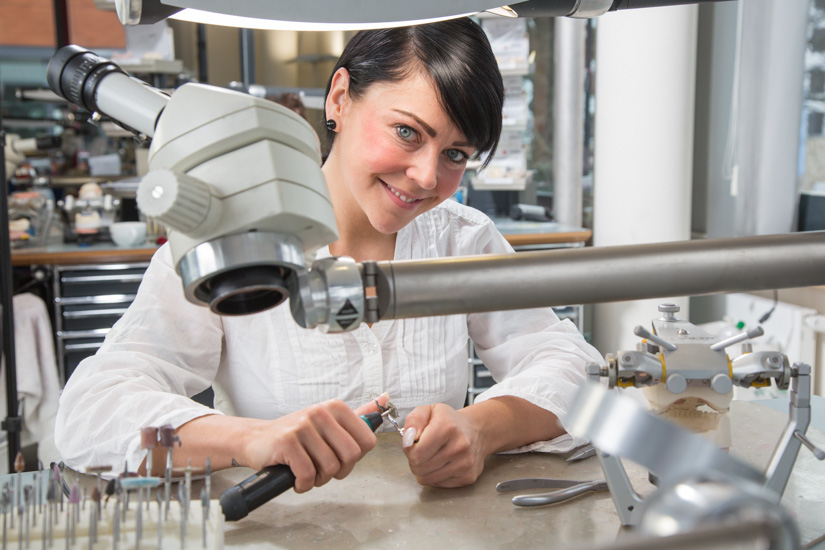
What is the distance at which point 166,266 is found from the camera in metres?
1.11

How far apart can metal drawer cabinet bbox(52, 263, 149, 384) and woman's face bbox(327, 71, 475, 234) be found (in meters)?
1.88

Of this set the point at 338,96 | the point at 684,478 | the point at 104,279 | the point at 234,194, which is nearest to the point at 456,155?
the point at 338,96

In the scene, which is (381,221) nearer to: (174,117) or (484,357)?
(484,357)

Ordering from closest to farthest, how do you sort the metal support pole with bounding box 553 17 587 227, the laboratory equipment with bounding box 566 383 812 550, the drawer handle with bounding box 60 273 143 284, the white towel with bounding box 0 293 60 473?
1. the laboratory equipment with bounding box 566 383 812 550
2. the white towel with bounding box 0 293 60 473
3. the drawer handle with bounding box 60 273 143 284
4. the metal support pole with bounding box 553 17 587 227

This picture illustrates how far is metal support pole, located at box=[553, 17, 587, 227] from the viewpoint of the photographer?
3447mm

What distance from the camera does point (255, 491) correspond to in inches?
30.7

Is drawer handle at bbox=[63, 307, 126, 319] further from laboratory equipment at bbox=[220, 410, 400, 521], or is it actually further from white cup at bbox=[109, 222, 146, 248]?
laboratory equipment at bbox=[220, 410, 400, 521]

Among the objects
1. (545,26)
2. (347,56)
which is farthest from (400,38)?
(545,26)

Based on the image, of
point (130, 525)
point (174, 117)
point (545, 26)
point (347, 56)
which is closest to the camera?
point (174, 117)

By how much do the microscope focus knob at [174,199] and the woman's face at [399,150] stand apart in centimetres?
61

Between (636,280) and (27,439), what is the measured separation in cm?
275

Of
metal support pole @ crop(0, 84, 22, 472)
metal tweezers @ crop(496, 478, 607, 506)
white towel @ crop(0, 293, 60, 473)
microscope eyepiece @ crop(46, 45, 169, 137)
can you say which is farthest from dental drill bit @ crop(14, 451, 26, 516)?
white towel @ crop(0, 293, 60, 473)

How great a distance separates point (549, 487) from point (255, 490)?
33cm

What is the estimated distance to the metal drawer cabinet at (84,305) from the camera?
2748 mm
